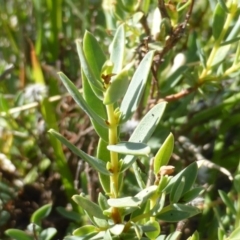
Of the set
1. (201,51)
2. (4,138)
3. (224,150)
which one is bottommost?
(224,150)

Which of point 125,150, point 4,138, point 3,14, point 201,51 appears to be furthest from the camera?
point 3,14

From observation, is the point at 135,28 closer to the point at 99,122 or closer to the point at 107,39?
the point at 107,39

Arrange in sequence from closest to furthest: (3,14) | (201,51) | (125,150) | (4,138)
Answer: (125,150)
(201,51)
(4,138)
(3,14)

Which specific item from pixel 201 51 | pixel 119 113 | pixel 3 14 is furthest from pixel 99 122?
pixel 3 14


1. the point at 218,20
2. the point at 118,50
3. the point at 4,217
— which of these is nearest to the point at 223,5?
the point at 218,20

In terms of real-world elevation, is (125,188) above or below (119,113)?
below

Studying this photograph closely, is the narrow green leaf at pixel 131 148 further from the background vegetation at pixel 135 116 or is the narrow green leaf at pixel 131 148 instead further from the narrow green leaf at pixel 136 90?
the background vegetation at pixel 135 116

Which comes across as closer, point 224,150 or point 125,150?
point 125,150

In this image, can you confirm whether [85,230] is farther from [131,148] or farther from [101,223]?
[131,148]

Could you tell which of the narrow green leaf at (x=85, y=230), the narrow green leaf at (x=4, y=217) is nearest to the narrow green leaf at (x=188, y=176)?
the narrow green leaf at (x=85, y=230)
